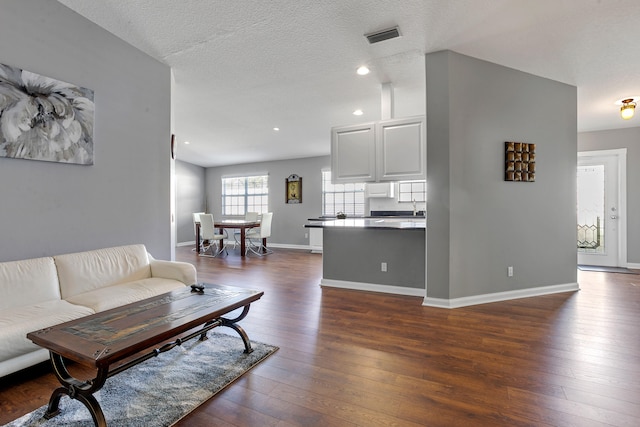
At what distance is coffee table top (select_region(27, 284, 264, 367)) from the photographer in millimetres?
1386

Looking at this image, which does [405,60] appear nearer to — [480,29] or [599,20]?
[480,29]

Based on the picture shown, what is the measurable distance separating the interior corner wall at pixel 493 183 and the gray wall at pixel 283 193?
454 cm

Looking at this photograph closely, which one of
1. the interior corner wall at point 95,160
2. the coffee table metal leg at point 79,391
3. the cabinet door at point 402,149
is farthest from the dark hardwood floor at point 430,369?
the cabinet door at point 402,149

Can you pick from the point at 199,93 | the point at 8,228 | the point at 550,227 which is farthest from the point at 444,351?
the point at 199,93

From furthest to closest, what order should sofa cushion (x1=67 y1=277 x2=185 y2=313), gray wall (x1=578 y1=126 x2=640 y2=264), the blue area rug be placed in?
→ gray wall (x1=578 y1=126 x2=640 y2=264)
sofa cushion (x1=67 y1=277 x2=185 y2=313)
the blue area rug

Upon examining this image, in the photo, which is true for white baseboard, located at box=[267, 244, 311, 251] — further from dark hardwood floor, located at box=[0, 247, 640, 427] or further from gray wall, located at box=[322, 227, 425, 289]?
dark hardwood floor, located at box=[0, 247, 640, 427]

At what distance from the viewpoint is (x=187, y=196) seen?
8.92 m

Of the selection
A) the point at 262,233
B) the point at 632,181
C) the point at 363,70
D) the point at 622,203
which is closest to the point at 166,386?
the point at 363,70

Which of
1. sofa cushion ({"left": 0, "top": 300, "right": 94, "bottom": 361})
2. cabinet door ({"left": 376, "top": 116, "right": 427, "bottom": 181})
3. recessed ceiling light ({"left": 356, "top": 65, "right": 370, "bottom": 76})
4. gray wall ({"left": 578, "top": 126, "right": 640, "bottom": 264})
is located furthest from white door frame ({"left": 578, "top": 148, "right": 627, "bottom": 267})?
sofa cushion ({"left": 0, "top": 300, "right": 94, "bottom": 361})

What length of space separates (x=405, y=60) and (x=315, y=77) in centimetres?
110

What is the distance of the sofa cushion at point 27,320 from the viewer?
68.8 inches

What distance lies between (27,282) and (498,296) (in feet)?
14.4

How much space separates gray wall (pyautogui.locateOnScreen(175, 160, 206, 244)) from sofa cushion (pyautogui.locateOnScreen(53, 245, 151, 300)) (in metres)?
5.91

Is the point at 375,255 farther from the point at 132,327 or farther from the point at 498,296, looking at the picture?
the point at 132,327
